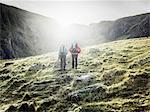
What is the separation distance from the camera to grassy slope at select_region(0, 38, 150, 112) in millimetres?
22703

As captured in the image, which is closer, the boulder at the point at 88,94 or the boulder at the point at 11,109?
the boulder at the point at 88,94

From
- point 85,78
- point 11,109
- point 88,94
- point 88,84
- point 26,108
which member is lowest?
point 11,109

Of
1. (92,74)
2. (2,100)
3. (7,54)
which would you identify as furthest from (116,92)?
(7,54)

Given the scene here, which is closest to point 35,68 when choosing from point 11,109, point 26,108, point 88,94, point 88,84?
point 88,84

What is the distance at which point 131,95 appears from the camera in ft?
76.1

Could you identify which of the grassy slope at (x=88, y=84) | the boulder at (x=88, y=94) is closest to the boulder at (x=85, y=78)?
the grassy slope at (x=88, y=84)

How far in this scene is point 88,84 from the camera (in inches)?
1111

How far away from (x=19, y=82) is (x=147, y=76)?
1699 cm

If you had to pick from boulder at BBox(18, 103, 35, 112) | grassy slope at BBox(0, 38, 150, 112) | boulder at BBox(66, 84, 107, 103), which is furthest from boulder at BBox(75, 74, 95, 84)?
boulder at BBox(18, 103, 35, 112)

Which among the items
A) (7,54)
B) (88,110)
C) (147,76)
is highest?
(147,76)

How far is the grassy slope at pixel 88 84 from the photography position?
894 inches

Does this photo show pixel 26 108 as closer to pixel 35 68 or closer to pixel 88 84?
pixel 88 84

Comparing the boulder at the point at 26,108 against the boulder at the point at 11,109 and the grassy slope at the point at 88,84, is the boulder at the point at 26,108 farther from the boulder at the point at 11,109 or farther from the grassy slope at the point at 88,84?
the boulder at the point at 11,109

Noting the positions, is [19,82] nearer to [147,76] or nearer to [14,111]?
[14,111]
